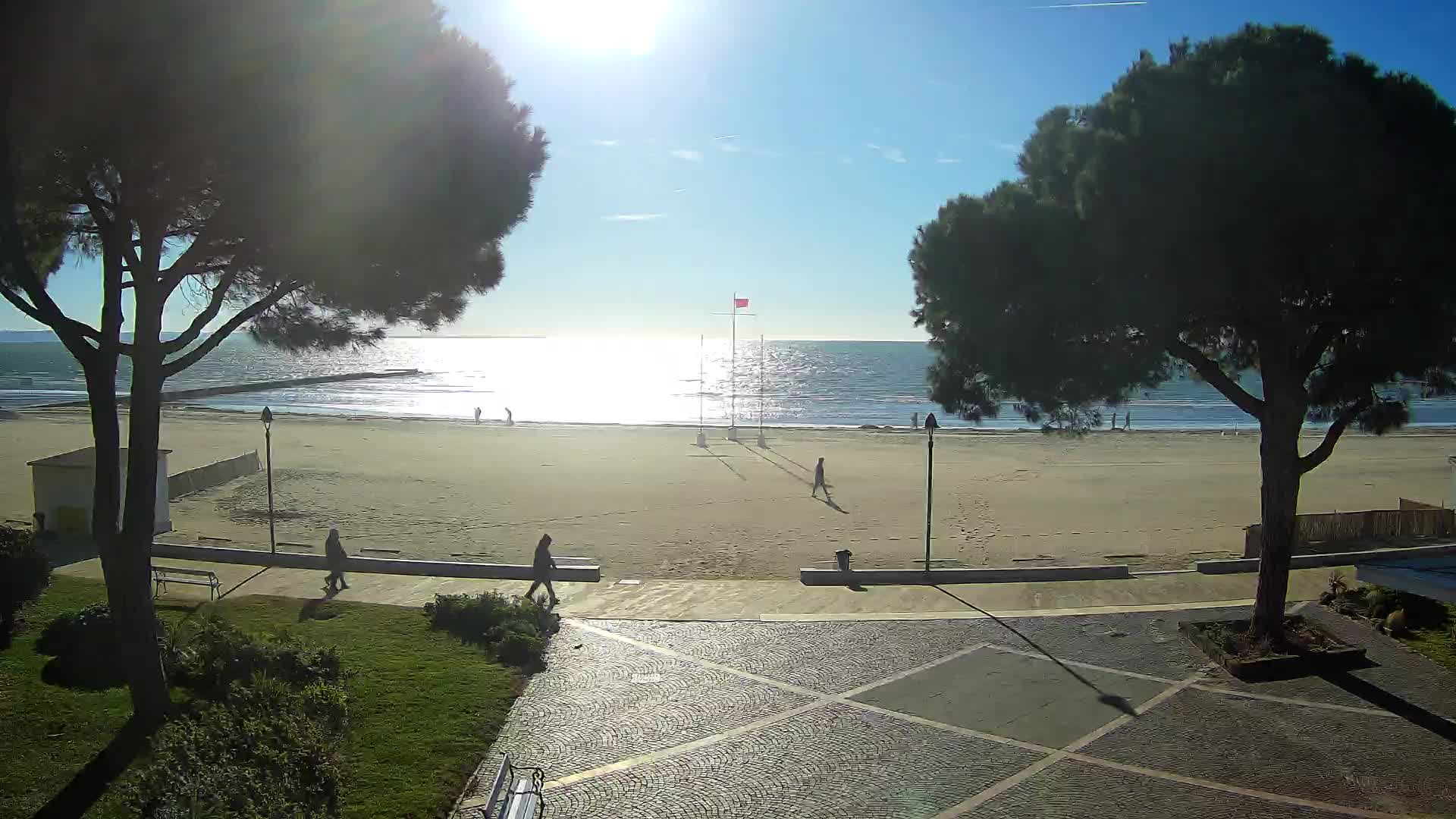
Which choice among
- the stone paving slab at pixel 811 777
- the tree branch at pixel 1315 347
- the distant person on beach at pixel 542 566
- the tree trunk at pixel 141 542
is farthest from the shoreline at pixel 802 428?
the tree trunk at pixel 141 542

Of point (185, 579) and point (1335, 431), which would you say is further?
point (185, 579)

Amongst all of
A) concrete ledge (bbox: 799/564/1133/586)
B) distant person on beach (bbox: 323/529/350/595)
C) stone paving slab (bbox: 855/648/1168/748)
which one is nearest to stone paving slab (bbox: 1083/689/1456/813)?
stone paving slab (bbox: 855/648/1168/748)

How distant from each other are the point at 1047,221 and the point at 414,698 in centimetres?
955

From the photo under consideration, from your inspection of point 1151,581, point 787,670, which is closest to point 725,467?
point 1151,581

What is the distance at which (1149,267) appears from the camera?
10.4 meters

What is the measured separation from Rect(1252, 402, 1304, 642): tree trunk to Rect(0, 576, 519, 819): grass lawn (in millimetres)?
9986

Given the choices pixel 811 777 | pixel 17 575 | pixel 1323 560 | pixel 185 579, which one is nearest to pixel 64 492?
pixel 185 579

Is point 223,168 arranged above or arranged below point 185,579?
above

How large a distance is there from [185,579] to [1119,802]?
15402 mm

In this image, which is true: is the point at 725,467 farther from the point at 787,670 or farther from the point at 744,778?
the point at 744,778

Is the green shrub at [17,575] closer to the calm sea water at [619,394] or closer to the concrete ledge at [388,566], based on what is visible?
the concrete ledge at [388,566]

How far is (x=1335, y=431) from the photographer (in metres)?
11.4

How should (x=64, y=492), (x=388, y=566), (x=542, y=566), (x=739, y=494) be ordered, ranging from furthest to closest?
(x=739, y=494)
(x=64, y=492)
(x=388, y=566)
(x=542, y=566)

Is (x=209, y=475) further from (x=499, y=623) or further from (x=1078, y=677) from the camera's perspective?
(x=1078, y=677)
